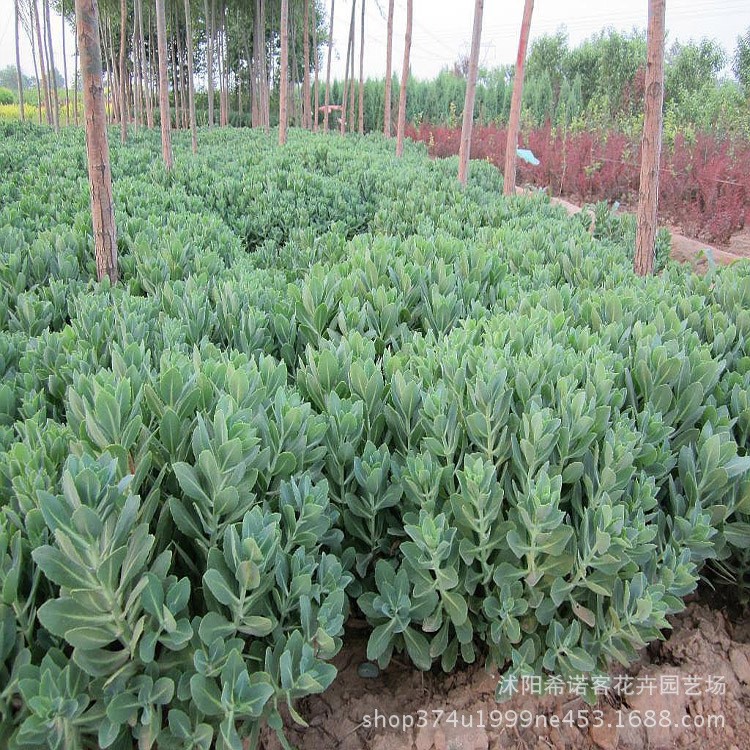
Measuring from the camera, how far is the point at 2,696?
1.29m

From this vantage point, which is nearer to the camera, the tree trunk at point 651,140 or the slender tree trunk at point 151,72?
the tree trunk at point 651,140

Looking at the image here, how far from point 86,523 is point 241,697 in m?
0.49

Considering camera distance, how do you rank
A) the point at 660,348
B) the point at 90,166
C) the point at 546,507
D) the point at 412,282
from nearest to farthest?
the point at 546,507 → the point at 660,348 → the point at 412,282 → the point at 90,166

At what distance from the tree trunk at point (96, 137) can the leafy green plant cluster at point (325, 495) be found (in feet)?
2.29

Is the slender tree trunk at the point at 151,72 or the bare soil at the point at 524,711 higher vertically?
the slender tree trunk at the point at 151,72

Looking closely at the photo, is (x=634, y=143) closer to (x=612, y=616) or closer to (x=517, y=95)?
(x=517, y=95)

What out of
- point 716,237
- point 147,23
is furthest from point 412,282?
point 147,23

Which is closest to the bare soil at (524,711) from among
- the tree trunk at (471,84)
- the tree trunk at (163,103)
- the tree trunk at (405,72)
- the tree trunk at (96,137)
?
the tree trunk at (96,137)

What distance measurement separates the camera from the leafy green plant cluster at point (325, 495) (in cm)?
135

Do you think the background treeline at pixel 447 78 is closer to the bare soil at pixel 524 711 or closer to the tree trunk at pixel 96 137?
the tree trunk at pixel 96 137

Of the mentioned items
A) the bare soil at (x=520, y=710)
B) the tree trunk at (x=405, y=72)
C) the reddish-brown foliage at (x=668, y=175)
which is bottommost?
the bare soil at (x=520, y=710)

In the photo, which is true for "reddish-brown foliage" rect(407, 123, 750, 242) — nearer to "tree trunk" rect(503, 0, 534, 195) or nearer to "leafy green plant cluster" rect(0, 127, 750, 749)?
"tree trunk" rect(503, 0, 534, 195)

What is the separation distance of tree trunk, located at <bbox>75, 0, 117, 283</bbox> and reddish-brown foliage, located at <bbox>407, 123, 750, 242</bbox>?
352 inches

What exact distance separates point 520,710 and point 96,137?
3.64 meters
